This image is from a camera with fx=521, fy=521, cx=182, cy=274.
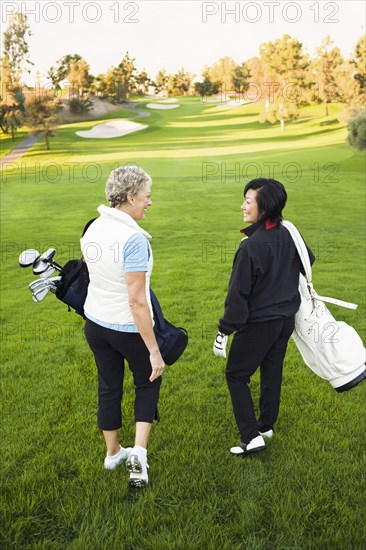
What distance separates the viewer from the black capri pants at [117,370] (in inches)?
136

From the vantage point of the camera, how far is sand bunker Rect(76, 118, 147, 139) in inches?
1815

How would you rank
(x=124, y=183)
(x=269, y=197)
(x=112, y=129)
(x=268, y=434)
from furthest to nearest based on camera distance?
(x=112, y=129), (x=268, y=434), (x=269, y=197), (x=124, y=183)

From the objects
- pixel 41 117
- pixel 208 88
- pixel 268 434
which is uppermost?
pixel 208 88

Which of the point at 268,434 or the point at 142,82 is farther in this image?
the point at 142,82

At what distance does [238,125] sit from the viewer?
2141 inches

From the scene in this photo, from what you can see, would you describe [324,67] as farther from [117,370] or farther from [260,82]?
[117,370]

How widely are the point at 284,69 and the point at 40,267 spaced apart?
60291 millimetres

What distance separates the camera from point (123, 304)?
334 centimetres

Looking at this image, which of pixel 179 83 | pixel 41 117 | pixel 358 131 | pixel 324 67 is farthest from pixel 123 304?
pixel 179 83

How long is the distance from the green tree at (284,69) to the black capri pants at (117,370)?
52.5m

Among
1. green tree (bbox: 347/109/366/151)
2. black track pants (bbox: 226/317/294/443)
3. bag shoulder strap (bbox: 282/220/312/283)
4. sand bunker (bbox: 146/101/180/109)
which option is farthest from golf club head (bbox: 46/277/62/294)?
sand bunker (bbox: 146/101/180/109)

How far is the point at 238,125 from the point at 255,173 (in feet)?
102

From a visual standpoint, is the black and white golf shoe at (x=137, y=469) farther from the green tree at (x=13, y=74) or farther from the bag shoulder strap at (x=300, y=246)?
the green tree at (x=13, y=74)

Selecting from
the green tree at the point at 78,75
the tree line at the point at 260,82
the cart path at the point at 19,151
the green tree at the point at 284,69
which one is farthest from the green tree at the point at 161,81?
the cart path at the point at 19,151
